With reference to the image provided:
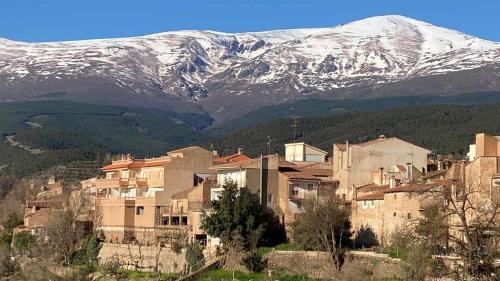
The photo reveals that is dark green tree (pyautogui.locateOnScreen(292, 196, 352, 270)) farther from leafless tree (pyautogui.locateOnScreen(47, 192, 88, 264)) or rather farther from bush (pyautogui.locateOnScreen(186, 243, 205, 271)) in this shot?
leafless tree (pyautogui.locateOnScreen(47, 192, 88, 264))

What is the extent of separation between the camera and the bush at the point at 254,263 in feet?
197

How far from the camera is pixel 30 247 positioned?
8038 cm

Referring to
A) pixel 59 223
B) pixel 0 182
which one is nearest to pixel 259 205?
pixel 59 223

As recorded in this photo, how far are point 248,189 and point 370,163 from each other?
9.40 metres

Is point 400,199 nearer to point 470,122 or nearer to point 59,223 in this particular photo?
point 59,223

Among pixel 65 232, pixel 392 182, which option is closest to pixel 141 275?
pixel 65 232

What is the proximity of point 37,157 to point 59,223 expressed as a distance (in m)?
114

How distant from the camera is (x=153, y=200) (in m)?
73.8

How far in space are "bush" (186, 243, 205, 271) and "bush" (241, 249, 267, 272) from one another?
10.1ft

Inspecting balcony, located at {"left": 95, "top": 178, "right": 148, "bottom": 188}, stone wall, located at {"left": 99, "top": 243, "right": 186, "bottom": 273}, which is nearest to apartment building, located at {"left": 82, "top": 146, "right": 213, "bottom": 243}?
balcony, located at {"left": 95, "top": 178, "right": 148, "bottom": 188}

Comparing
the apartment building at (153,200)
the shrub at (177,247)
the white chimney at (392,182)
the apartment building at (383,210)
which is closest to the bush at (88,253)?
the apartment building at (153,200)

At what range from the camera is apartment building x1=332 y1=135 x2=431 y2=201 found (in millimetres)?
68438

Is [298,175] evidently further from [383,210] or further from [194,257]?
[194,257]

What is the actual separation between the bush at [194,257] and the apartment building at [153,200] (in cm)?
591
